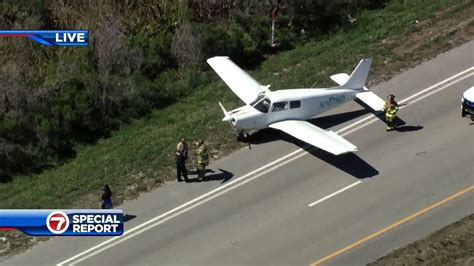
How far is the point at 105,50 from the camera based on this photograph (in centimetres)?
3234

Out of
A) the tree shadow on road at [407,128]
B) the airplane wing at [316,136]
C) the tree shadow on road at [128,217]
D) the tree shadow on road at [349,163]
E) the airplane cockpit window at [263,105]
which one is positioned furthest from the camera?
the tree shadow on road at [407,128]

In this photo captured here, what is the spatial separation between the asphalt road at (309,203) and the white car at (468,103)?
311 mm

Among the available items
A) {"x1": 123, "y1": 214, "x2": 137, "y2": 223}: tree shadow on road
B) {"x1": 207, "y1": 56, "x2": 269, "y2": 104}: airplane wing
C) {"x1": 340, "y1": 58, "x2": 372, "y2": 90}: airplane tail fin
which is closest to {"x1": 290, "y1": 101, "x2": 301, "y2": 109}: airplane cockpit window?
{"x1": 207, "y1": 56, "x2": 269, "y2": 104}: airplane wing

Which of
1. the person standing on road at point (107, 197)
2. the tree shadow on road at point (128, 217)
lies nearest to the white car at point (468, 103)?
the tree shadow on road at point (128, 217)

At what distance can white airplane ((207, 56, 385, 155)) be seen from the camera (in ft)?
89.6

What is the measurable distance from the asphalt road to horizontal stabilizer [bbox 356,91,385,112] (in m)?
1.01

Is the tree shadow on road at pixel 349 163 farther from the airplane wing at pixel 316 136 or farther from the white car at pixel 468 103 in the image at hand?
the white car at pixel 468 103

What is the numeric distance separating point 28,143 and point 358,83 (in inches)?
455

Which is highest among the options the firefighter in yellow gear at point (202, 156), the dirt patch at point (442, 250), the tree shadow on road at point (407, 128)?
the tree shadow on road at point (407, 128)

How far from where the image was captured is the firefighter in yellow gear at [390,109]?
27942 mm

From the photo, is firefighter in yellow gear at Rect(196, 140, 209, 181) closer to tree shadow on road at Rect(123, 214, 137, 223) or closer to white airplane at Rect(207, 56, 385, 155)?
white airplane at Rect(207, 56, 385, 155)

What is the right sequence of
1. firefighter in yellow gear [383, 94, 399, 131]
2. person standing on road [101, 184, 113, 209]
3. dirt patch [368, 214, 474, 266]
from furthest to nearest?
firefighter in yellow gear [383, 94, 399, 131] < person standing on road [101, 184, 113, 209] < dirt patch [368, 214, 474, 266]

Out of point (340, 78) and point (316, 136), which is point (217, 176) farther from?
point (340, 78)

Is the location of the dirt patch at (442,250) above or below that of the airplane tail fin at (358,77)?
below
